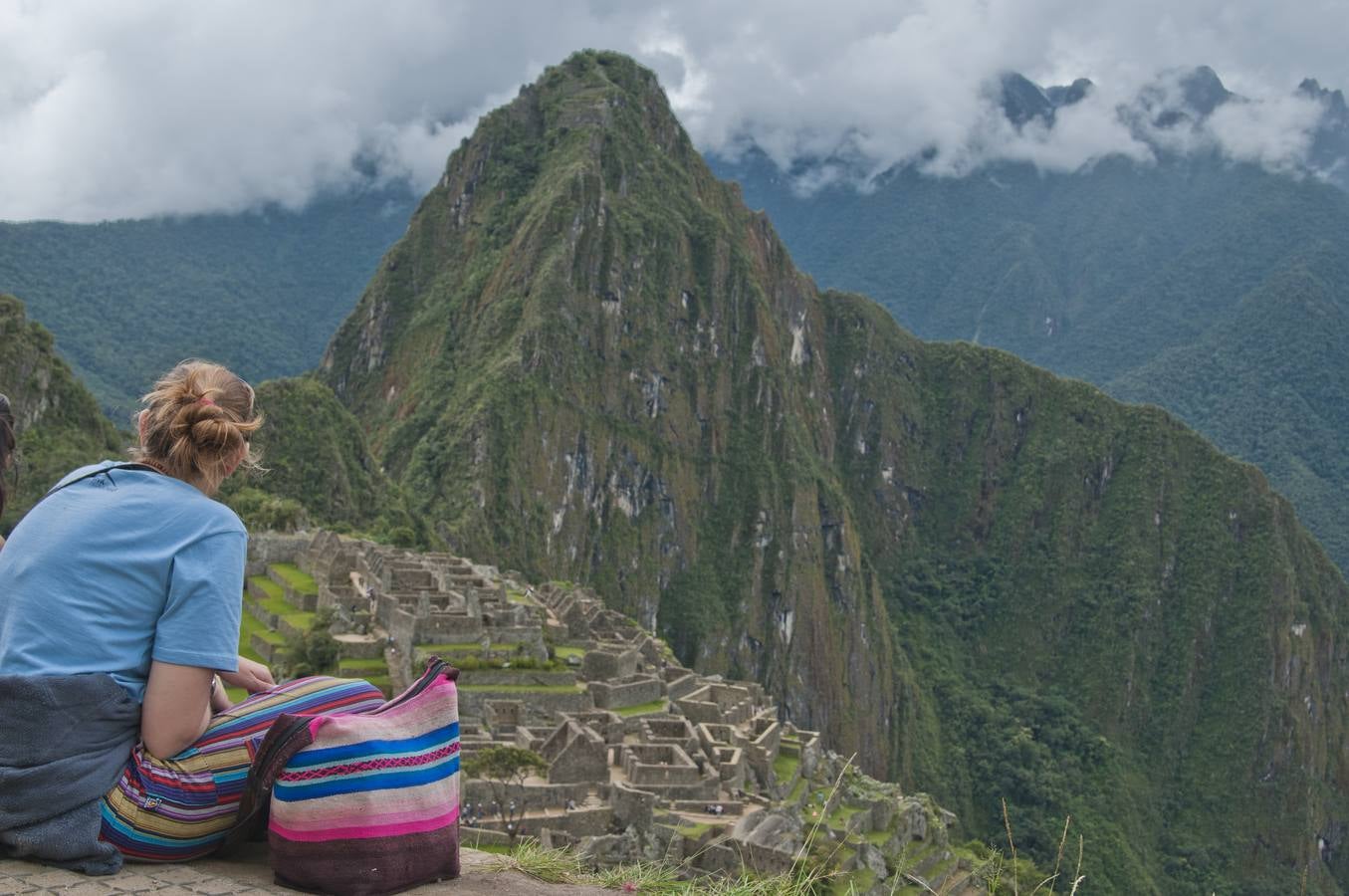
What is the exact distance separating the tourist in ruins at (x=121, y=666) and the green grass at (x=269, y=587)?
32.1 meters

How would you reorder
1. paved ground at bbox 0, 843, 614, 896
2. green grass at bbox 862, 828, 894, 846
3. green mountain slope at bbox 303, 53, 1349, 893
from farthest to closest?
green mountain slope at bbox 303, 53, 1349, 893
green grass at bbox 862, 828, 894, 846
paved ground at bbox 0, 843, 614, 896

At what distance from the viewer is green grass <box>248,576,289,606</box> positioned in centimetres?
3684

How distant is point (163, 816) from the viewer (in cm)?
580

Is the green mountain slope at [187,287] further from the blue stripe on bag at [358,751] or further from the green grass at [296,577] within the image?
the blue stripe on bag at [358,751]

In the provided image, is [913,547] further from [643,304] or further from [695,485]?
[643,304]

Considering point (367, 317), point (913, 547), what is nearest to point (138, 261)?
point (367, 317)

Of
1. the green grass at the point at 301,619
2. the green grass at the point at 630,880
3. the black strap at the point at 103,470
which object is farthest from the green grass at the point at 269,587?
the black strap at the point at 103,470

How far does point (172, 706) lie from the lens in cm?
581

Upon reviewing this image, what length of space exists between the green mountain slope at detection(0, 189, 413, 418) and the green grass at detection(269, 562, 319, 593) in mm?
50254

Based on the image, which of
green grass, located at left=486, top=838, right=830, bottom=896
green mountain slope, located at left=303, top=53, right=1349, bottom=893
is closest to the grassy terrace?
green grass, located at left=486, top=838, right=830, bottom=896

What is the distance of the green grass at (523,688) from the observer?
97.0 ft

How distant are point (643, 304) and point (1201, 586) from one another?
80.8 meters

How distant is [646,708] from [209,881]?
2855 centimetres

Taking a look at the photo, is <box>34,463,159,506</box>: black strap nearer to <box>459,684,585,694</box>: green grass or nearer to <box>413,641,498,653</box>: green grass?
<box>413,641,498,653</box>: green grass
